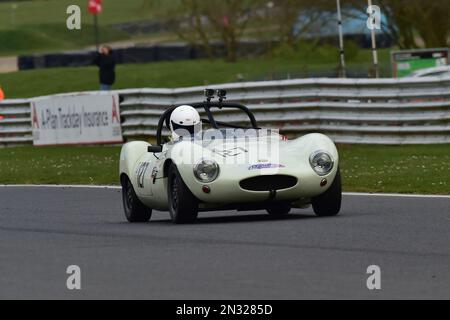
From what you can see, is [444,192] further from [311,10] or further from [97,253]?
[311,10]

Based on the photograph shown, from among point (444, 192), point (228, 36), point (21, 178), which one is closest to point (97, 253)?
point (444, 192)

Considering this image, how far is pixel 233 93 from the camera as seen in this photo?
24953 mm

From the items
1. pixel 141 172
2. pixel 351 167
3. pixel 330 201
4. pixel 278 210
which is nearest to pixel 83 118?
pixel 351 167

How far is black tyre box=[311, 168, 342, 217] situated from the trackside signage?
13304 mm

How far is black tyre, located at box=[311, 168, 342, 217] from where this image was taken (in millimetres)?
12797

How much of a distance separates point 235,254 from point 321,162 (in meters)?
2.64

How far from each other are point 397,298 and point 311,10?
31987 millimetres

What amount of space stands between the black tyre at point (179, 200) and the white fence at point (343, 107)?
9990 mm

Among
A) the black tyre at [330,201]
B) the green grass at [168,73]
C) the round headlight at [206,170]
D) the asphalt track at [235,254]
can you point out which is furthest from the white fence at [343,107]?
the green grass at [168,73]

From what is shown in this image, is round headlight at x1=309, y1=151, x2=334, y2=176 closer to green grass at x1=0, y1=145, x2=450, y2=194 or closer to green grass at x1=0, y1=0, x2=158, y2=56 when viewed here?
green grass at x1=0, y1=145, x2=450, y2=194

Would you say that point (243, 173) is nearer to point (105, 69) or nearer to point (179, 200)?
point (179, 200)

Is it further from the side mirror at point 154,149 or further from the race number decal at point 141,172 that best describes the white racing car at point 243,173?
the race number decal at point 141,172

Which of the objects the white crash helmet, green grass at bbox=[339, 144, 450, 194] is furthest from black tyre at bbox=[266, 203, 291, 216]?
green grass at bbox=[339, 144, 450, 194]

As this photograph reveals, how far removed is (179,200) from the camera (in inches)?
495
